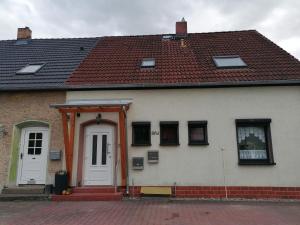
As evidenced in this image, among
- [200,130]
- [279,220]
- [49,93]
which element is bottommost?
[279,220]

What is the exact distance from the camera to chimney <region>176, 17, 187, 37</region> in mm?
15021

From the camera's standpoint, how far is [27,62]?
1299 cm

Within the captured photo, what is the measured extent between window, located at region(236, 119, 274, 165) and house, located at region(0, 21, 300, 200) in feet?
0.12

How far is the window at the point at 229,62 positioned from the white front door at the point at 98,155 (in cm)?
523

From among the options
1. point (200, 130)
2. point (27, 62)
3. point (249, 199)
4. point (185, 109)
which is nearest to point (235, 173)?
point (249, 199)

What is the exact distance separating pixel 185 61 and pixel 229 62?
1857 mm

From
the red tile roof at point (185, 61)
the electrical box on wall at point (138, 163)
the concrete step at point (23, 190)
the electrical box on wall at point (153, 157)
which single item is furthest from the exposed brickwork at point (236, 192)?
the red tile roof at point (185, 61)

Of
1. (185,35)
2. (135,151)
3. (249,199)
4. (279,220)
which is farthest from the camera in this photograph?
(185,35)

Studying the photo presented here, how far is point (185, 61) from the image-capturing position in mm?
11805

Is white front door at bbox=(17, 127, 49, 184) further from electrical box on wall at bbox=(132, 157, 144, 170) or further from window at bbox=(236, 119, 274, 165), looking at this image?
window at bbox=(236, 119, 274, 165)

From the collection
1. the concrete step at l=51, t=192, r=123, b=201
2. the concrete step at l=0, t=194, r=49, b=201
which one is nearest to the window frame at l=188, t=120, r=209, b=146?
the concrete step at l=51, t=192, r=123, b=201

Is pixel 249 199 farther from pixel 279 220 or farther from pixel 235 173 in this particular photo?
pixel 279 220

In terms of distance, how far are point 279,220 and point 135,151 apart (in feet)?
16.6

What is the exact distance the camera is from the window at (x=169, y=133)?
9.90 m
